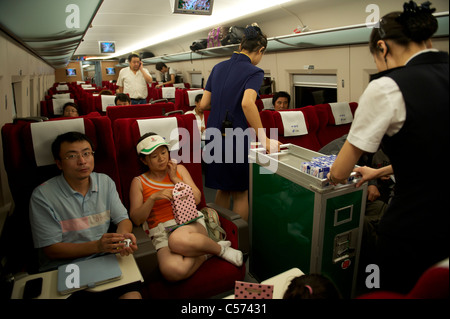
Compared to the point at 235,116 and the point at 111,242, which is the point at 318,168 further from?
the point at 111,242

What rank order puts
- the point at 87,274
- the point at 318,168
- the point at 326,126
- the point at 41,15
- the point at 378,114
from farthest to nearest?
the point at 326,126
the point at 41,15
the point at 318,168
the point at 87,274
the point at 378,114

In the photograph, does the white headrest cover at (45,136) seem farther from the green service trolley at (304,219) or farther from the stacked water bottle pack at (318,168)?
the stacked water bottle pack at (318,168)

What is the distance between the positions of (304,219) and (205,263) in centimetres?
70

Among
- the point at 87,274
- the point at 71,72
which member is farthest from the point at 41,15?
the point at 71,72

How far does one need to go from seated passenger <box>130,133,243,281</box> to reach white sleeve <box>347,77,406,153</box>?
4.16 ft

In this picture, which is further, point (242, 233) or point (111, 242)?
point (242, 233)

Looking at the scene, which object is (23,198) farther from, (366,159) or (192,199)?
(366,159)

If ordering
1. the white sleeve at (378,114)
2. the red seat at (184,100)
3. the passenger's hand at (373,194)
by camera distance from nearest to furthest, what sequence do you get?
the white sleeve at (378,114) < the passenger's hand at (373,194) < the red seat at (184,100)

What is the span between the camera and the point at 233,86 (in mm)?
2410

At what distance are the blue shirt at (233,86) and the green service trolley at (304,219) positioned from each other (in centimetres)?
42

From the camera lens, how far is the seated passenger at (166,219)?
1.92 m

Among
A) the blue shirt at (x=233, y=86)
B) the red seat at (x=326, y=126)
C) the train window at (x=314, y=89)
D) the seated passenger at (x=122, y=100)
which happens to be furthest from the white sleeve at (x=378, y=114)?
the seated passenger at (x=122, y=100)

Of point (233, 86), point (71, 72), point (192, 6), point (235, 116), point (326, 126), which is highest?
point (71, 72)

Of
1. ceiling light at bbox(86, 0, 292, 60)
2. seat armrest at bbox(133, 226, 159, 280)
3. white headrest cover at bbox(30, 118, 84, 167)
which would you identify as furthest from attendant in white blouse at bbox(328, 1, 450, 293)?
ceiling light at bbox(86, 0, 292, 60)
